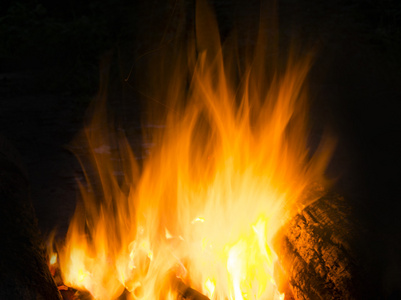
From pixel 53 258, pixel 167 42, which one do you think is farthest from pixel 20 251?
pixel 167 42

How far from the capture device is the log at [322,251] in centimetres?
217

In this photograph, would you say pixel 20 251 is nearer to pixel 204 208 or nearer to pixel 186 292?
pixel 186 292

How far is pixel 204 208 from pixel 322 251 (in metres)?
0.92

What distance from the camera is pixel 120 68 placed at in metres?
6.71

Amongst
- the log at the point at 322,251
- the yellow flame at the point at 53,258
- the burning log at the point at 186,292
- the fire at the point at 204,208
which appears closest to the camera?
the log at the point at 322,251

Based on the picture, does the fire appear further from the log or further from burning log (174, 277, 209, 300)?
the log

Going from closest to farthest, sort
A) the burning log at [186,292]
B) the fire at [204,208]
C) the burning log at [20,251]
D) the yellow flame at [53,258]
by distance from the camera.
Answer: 1. the burning log at [20,251]
2. the burning log at [186,292]
3. the fire at [204,208]
4. the yellow flame at [53,258]

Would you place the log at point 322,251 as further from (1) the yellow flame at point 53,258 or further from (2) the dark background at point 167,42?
(1) the yellow flame at point 53,258

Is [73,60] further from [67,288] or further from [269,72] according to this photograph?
[67,288]

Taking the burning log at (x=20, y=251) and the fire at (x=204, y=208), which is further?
the fire at (x=204, y=208)

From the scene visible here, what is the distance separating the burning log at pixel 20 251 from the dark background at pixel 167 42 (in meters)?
0.83

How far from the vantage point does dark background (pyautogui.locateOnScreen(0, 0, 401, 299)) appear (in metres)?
3.02

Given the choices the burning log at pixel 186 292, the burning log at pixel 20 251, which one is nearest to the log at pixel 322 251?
the burning log at pixel 186 292

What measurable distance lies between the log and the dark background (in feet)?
0.25
